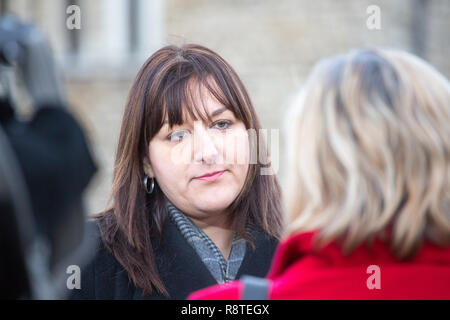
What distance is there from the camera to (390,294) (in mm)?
1729

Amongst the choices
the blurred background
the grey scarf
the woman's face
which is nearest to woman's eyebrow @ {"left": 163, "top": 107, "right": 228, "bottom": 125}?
the woman's face

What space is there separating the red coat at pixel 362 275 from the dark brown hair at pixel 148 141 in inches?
38.4

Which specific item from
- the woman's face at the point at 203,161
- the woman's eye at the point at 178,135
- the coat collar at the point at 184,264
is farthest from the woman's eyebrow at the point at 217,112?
the coat collar at the point at 184,264

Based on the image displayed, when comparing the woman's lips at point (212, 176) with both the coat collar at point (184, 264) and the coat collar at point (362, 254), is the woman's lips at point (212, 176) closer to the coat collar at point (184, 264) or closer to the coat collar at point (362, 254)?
the coat collar at point (184, 264)

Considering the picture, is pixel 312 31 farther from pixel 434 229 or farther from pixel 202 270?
pixel 434 229

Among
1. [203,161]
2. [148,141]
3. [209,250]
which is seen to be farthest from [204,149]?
[209,250]

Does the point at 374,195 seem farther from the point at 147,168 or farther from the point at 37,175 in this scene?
the point at 147,168

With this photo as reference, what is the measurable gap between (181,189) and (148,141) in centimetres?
23

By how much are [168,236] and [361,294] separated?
1.15 meters

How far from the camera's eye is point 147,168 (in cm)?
286

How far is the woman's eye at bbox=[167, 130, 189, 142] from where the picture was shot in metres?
2.67

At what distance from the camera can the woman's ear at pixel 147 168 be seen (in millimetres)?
2847

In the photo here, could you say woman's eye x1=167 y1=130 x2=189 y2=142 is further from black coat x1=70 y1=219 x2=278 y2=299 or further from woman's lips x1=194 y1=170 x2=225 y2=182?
black coat x1=70 y1=219 x2=278 y2=299
